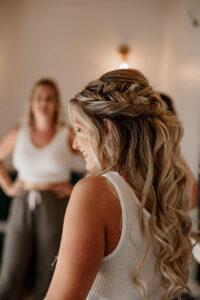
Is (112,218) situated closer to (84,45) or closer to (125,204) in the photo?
(125,204)

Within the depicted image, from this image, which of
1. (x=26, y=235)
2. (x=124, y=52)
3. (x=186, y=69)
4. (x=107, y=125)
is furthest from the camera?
(x=124, y=52)

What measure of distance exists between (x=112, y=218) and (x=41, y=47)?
285 cm

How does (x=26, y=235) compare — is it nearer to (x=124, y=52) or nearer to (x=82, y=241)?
(x=82, y=241)

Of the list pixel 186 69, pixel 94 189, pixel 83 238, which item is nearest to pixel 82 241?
pixel 83 238

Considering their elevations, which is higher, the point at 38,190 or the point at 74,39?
the point at 74,39

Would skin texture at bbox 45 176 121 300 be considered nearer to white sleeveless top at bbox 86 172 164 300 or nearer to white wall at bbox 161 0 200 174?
white sleeveless top at bbox 86 172 164 300

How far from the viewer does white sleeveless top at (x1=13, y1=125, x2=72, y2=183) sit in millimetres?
2037

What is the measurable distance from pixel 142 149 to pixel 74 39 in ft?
8.88

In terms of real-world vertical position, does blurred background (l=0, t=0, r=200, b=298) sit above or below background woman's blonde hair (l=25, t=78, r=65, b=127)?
above

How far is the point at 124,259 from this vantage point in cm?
73

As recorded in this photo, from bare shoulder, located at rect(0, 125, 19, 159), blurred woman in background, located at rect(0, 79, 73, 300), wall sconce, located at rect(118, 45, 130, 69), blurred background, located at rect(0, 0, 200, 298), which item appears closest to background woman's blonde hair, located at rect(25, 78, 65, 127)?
blurred woman in background, located at rect(0, 79, 73, 300)

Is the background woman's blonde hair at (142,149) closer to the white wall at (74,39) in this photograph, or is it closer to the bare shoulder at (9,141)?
the bare shoulder at (9,141)

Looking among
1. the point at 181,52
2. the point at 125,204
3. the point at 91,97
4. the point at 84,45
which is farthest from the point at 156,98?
the point at 84,45

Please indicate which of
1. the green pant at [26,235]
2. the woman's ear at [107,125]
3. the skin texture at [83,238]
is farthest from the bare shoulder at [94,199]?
the green pant at [26,235]
